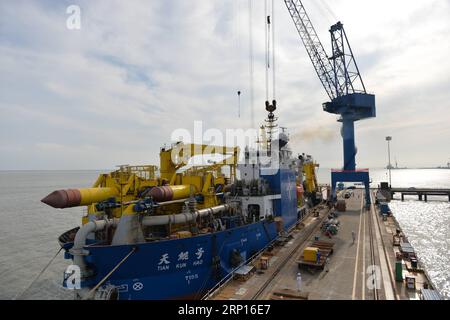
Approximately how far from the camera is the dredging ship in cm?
1758

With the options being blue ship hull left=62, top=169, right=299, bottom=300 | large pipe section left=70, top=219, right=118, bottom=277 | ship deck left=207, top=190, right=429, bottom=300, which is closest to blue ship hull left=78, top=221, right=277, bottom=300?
blue ship hull left=62, top=169, right=299, bottom=300

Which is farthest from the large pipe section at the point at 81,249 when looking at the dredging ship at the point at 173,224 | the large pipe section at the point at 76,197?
the large pipe section at the point at 76,197

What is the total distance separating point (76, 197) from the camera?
1861cm

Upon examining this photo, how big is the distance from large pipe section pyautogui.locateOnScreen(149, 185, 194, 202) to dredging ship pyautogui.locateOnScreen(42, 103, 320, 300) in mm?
75

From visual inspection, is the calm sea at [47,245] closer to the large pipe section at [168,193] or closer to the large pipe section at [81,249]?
the large pipe section at [81,249]

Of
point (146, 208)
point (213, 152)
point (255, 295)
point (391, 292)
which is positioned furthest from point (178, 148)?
point (391, 292)

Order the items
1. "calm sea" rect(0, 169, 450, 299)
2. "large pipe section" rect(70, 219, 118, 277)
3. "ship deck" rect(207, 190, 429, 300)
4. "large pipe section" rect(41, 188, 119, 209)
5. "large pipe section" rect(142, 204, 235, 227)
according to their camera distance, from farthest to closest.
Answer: "calm sea" rect(0, 169, 450, 299)
"large pipe section" rect(142, 204, 235, 227)
"large pipe section" rect(41, 188, 119, 209)
"large pipe section" rect(70, 219, 118, 277)
"ship deck" rect(207, 190, 429, 300)

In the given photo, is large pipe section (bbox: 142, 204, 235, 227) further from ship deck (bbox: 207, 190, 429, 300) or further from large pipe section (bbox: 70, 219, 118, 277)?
ship deck (bbox: 207, 190, 429, 300)

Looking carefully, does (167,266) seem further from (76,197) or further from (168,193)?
(76,197)

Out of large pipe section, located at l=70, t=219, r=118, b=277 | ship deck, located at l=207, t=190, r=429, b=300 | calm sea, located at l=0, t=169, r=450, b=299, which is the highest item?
large pipe section, located at l=70, t=219, r=118, b=277

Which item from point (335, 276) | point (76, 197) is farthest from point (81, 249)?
point (335, 276)

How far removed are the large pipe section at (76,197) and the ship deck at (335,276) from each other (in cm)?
1029

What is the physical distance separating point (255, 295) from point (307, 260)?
19.1 feet
